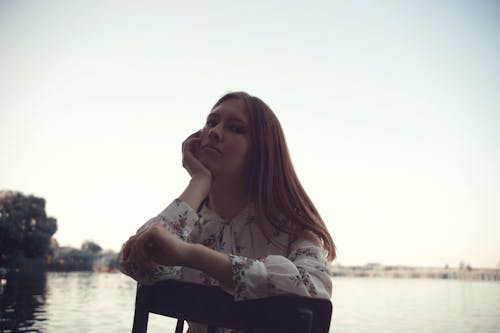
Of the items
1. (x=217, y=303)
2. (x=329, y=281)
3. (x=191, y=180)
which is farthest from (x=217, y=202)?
(x=217, y=303)

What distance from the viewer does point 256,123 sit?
5.07 feet

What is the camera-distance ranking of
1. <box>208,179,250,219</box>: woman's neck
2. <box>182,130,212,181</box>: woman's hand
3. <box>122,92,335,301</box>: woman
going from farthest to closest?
<box>208,179,250,219</box>: woman's neck
<box>182,130,212,181</box>: woman's hand
<box>122,92,335,301</box>: woman

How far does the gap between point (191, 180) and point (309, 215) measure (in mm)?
445

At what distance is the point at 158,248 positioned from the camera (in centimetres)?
104

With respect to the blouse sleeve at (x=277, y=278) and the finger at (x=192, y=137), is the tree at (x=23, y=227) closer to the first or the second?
the finger at (x=192, y=137)

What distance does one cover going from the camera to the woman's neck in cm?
158

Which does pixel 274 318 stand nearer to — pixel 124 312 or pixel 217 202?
pixel 217 202

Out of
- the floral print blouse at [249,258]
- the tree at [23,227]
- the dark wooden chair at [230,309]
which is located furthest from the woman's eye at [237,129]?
the tree at [23,227]

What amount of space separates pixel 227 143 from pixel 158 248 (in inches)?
21.7

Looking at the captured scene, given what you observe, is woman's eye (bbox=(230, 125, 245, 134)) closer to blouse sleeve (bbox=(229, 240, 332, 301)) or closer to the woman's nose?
the woman's nose

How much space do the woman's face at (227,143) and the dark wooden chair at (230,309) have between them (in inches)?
23.1

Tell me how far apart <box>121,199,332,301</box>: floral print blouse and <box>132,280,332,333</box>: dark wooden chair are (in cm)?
5

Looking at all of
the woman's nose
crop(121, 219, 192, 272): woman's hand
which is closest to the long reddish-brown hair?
the woman's nose

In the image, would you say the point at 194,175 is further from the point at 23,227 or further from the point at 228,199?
the point at 23,227
